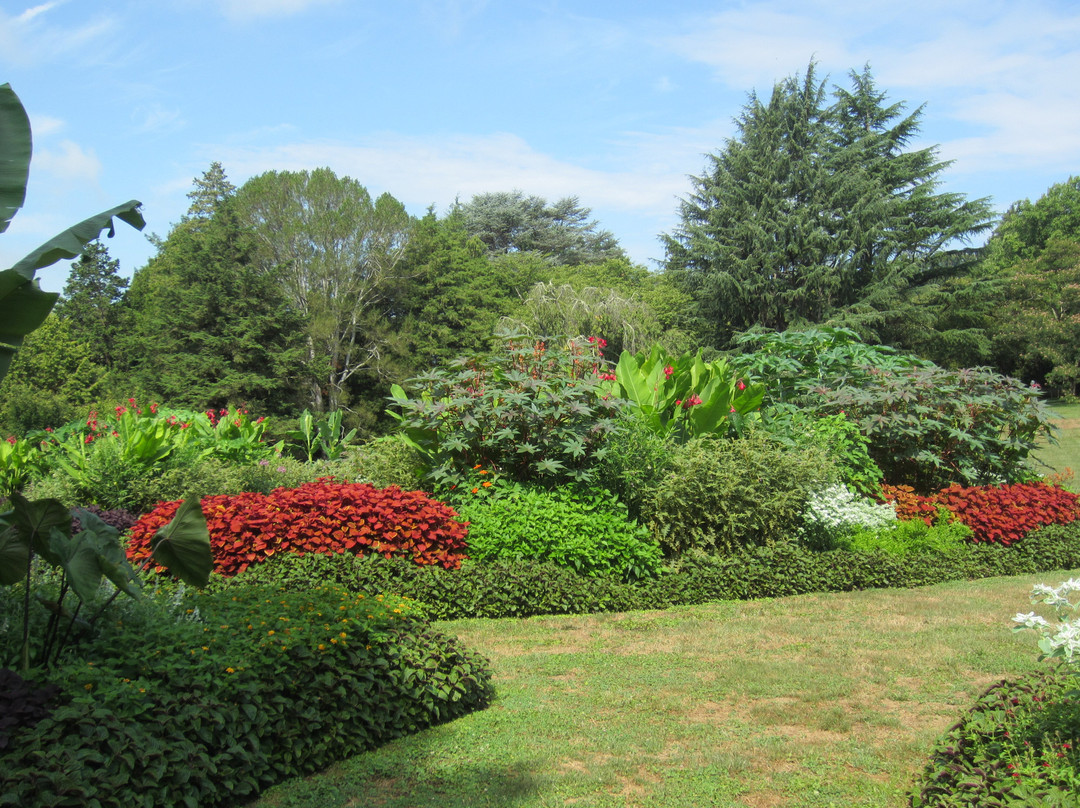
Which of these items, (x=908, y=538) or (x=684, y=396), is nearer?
(x=908, y=538)

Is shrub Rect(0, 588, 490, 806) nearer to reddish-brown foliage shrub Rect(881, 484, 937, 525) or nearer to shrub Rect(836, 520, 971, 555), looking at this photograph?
shrub Rect(836, 520, 971, 555)

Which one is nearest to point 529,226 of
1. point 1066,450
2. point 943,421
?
point 1066,450

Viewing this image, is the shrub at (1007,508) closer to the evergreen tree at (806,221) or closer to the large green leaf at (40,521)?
the large green leaf at (40,521)

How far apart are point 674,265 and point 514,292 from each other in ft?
29.9

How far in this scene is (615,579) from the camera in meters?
6.78

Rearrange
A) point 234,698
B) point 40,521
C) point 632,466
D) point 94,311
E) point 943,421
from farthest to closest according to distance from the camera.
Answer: point 94,311 → point 943,421 → point 632,466 → point 234,698 → point 40,521

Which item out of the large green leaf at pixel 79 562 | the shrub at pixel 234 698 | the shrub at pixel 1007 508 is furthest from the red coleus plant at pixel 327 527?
the shrub at pixel 1007 508

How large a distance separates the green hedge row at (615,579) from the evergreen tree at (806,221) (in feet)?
66.5

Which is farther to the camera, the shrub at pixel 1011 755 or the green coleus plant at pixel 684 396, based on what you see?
the green coleus plant at pixel 684 396

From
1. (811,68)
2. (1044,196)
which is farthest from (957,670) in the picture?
(1044,196)

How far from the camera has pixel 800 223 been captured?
28109mm

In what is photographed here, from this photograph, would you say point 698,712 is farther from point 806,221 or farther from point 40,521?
point 806,221

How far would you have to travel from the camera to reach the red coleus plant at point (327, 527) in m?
6.32

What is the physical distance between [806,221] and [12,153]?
27986mm
